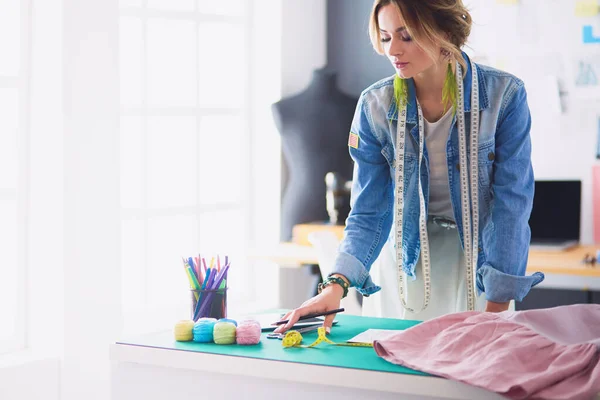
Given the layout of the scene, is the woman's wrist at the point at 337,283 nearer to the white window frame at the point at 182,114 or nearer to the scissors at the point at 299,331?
the scissors at the point at 299,331

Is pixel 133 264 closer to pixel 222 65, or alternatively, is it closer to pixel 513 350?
pixel 222 65

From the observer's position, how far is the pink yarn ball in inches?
71.7

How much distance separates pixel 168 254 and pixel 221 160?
65 centimetres

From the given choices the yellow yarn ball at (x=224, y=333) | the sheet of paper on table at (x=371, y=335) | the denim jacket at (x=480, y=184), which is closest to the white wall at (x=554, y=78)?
the denim jacket at (x=480, y=184)

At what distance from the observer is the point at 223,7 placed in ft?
15.1

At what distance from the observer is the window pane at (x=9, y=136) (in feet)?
11.2

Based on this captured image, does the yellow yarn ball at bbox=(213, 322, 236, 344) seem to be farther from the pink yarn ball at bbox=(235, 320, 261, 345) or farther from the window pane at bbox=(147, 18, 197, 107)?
the window pane at bbox=(147, 18, 197, 107)

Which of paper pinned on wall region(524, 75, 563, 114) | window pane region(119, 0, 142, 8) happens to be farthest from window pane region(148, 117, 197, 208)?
paper pinned on wall region(524, 75, 563, 114)

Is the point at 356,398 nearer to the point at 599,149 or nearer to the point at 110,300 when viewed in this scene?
the point at 110,300

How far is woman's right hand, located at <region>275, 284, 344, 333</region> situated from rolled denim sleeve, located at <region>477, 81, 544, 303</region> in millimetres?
371

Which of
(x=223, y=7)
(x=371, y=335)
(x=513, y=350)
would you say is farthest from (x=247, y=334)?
(x=223, y=7)

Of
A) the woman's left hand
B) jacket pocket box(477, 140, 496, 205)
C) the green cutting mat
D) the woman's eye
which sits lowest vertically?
the green cutting mat

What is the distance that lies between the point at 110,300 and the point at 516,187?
1.97 metres

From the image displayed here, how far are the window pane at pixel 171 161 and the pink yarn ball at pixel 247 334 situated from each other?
2.41 m
